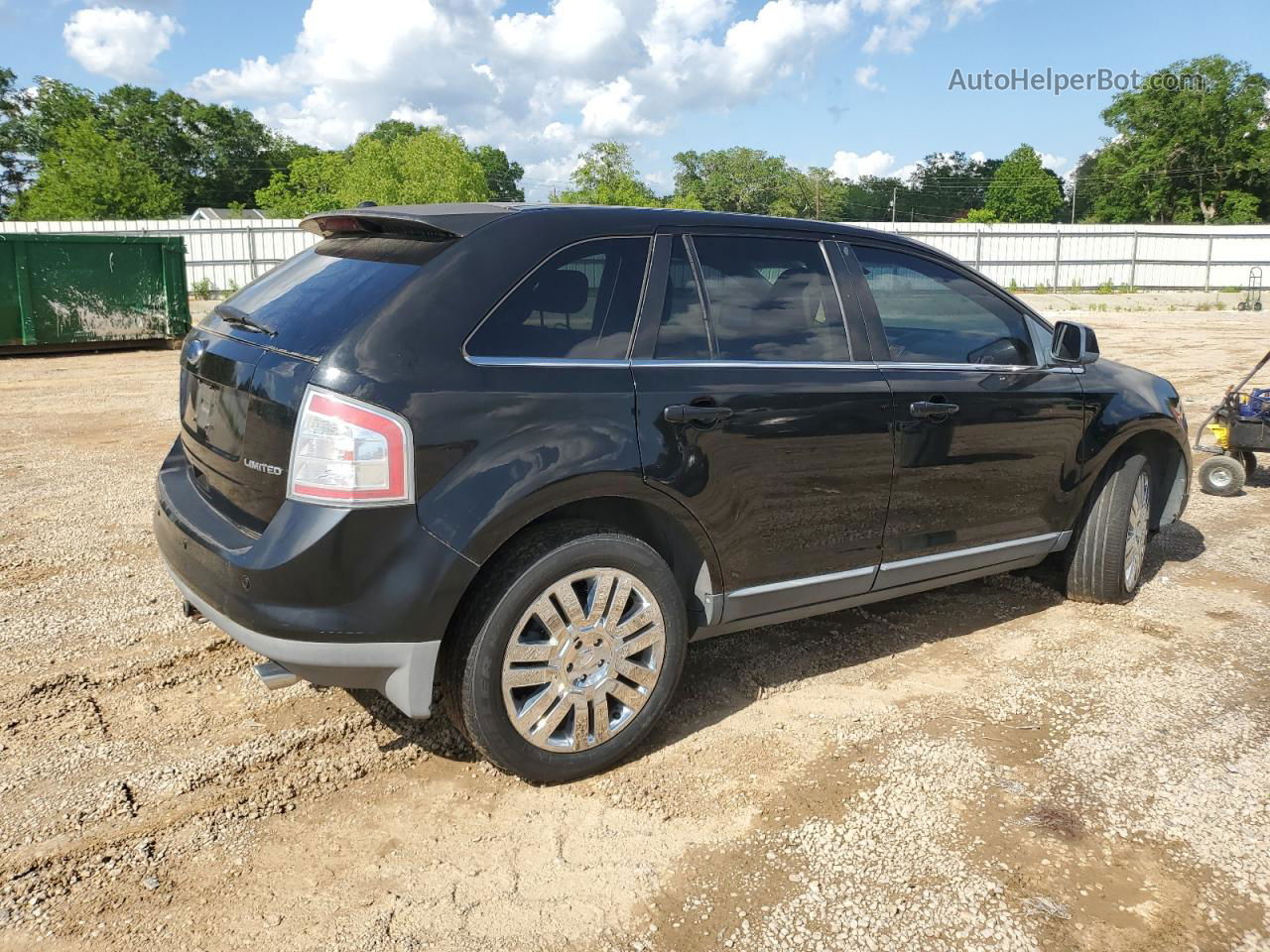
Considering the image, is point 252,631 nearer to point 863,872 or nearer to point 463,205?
point 463,205

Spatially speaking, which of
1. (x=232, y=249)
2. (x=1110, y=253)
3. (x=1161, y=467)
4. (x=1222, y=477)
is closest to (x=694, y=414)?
(x=1161, y=467)

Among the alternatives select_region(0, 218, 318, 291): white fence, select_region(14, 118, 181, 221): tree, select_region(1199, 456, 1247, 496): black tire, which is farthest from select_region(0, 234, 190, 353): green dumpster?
select_region(14, 118, 181, 221): tree

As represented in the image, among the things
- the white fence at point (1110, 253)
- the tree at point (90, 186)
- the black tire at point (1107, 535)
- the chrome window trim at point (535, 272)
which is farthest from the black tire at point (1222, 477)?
the tree at point (90, 186)

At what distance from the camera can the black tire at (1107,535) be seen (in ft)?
15.5

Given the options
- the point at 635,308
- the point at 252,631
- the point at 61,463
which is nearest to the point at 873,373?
the point at 635,308

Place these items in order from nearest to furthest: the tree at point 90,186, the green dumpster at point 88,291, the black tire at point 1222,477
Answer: the black tire at point 1222,477, the green dumpster at point 88,291, the tree at point 90,186

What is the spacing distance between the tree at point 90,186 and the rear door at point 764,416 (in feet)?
176

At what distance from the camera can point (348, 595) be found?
8.84 feet

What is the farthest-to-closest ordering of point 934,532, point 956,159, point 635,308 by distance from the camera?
point 956,159, point 934,532, point 635,308

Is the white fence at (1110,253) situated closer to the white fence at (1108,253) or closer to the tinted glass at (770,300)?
the white fence at (1108,253)

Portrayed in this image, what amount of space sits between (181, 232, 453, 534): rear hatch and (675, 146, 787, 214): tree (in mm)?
95180

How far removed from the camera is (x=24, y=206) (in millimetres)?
55000

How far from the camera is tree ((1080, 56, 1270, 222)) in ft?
204

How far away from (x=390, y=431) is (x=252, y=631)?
0.71m
